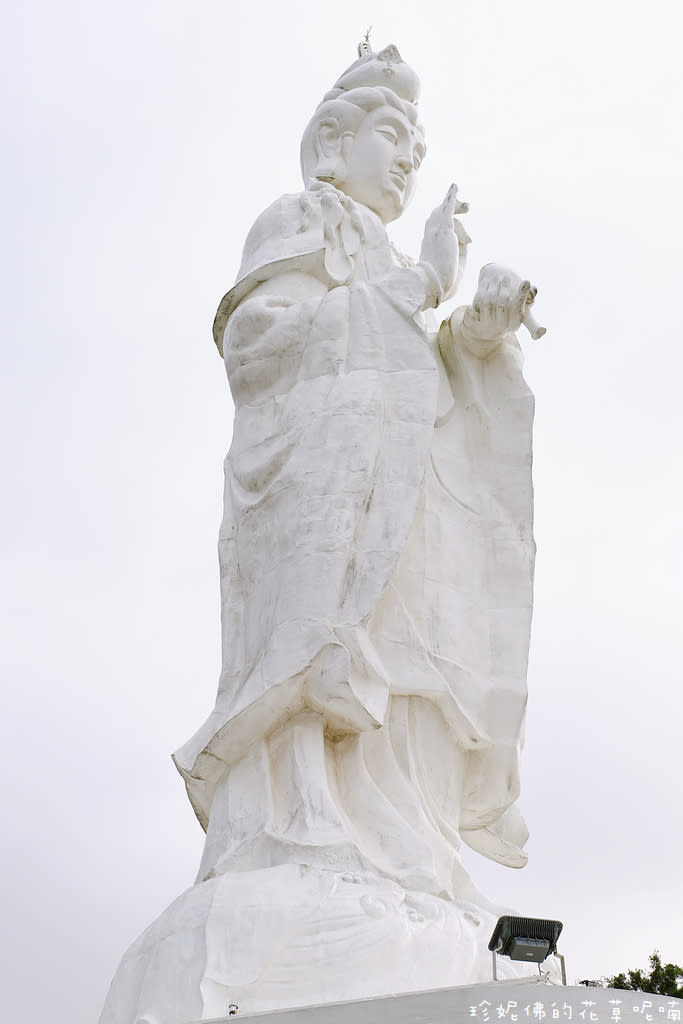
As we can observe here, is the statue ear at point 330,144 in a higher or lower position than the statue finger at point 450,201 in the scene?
higher

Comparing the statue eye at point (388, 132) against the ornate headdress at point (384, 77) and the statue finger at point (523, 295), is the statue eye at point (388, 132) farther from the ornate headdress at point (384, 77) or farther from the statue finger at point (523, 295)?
the statue finger at point (523, 295)

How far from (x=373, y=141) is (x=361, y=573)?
10.1ft

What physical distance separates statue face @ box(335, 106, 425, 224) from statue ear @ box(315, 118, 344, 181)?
38 mm

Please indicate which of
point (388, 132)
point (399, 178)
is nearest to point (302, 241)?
point (399, 178)

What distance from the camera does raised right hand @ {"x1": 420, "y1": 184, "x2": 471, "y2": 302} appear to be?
864 centimetres

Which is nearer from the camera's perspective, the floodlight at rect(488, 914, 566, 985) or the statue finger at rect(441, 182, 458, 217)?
the floodlight at rect(488, 914, 566, 985)

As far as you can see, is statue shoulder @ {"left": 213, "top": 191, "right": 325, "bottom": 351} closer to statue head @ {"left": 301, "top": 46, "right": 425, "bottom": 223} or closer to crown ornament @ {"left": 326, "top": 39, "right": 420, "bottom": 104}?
statue head @ {"left": 301, "top": 46, "right": 425, "bottom": 223}

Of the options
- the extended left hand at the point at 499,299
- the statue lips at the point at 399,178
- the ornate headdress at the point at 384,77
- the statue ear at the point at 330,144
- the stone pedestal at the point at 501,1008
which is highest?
the ornate headdress at the point at 384,77

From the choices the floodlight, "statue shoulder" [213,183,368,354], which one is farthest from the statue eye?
the floodlight

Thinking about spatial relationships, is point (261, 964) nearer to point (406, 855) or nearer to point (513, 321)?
point (406, 855)

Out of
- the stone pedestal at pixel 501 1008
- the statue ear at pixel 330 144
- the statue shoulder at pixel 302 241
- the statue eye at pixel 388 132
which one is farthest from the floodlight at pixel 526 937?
the statue eye at pixel 388 132

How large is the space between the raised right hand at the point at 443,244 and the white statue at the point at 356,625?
0.01 metres

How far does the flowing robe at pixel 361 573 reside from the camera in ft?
24.7

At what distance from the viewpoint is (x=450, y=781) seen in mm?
7949
